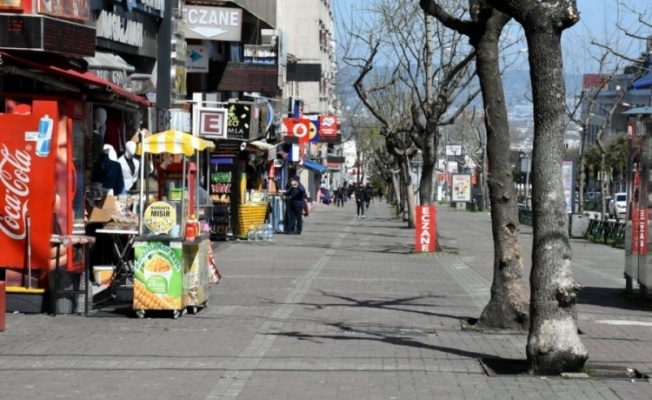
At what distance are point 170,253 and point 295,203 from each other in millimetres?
23576

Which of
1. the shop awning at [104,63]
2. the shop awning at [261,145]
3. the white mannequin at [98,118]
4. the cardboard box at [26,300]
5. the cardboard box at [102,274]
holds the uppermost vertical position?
the shop awning at [104,63]

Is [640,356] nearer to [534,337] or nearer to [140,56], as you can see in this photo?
[534,337]

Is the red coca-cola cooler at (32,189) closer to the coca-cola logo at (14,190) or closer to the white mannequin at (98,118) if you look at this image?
the coca-cola logo at (14,190)

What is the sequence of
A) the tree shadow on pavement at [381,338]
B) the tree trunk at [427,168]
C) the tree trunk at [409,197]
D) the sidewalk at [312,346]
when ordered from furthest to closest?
1. the tree trunk at [409,197]
2. the tree trunk at [427,168]
3. the tree shadow on pavement at [381,338]
4. the sidewalk at [312,346]

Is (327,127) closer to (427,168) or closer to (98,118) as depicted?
(427,168)

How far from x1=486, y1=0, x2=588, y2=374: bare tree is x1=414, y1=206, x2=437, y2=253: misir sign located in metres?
17.0

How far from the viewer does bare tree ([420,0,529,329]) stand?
13.8m

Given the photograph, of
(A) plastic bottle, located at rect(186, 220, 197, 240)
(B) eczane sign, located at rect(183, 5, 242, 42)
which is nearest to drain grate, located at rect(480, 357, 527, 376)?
(A) plastic bottle, located at rect(186, 220, 197, 240)

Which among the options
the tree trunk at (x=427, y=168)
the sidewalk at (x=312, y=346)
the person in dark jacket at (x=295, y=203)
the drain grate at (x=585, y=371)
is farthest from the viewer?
the person in dark jacket at (x=295, y=203)

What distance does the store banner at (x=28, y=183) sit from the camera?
46.3 ft

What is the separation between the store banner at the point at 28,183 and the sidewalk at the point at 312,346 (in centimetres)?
84

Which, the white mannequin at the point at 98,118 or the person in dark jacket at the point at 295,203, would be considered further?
the person in dark jacket at the point at 295,203

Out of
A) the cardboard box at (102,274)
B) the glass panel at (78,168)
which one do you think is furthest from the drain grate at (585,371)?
the cardboard box at (102,274)

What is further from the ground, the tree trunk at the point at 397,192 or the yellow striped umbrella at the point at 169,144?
the yellow striped umbrella at the point at 169,144
